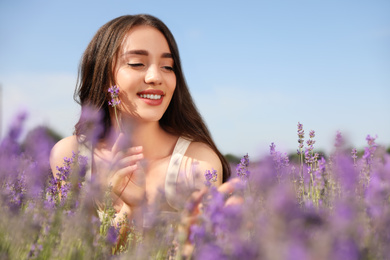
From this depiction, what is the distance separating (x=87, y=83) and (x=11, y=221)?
2124 millimetres

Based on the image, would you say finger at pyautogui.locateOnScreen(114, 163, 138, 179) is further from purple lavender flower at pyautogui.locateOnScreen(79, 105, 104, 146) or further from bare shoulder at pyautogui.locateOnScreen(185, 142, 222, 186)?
bare shoulder at pyautogui.locateOnScreen(185, 142, 222, 186)

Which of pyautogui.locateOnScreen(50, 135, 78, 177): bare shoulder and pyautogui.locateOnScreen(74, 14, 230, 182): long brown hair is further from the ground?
pyautogui.locateOnScreen(74, 14, 230, 182): long brown hair

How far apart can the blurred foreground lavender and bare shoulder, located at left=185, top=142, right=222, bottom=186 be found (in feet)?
2.32

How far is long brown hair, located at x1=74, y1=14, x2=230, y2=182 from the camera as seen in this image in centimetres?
354

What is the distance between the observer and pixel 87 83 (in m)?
3.80

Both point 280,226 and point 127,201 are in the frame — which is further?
point 127,201

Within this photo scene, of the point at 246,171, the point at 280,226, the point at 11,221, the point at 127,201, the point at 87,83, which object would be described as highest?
the point at 87,83

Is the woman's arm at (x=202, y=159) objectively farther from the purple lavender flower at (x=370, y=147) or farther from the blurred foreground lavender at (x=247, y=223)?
the purple lavender flower at (x=370, y=147)

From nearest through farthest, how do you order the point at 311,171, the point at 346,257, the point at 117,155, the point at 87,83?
the point at 346,257, the point at 311,171, the point at 117,155, the point at 87,83

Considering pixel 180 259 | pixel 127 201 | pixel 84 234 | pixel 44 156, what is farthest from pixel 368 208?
pixel 44 156

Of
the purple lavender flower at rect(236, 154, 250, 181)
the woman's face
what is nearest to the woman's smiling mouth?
the woman's face

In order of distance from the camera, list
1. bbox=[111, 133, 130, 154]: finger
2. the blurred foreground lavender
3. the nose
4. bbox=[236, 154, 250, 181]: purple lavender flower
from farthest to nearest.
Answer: the nose < bbox=[111, 133, 130, 154]: finger < bbox=[236, 154, 250, 181]: purple lavender flower < the blurred foreground lavender

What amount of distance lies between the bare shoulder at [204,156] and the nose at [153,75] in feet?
2.24

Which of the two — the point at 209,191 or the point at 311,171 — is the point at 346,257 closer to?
the point at 209,191
